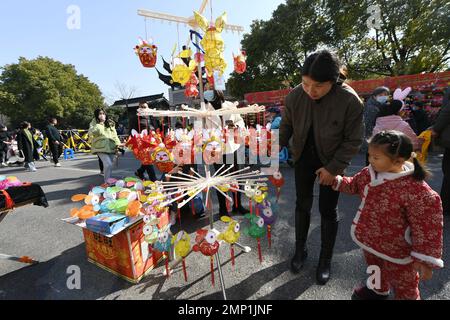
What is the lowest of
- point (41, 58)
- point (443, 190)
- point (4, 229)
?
point (4, 229)

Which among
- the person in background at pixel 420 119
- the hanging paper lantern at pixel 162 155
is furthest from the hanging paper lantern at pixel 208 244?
the person in background at pixel 420 119

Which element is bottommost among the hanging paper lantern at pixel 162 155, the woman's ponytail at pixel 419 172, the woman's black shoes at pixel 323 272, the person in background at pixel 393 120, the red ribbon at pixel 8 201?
the woman's black shoes at pixel 323 272

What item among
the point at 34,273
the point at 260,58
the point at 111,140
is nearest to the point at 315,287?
the point at 34,273

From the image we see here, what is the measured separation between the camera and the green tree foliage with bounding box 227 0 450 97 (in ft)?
34.9

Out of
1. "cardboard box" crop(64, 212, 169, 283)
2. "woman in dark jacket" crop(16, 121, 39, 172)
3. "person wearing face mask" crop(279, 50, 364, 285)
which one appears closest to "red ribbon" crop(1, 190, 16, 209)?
"cardboard box" crop(64, 212, 169, 283)

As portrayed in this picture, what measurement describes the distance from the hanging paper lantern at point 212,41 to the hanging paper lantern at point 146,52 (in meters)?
0.39

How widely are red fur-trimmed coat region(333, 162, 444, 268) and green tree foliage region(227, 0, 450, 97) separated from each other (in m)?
9.37

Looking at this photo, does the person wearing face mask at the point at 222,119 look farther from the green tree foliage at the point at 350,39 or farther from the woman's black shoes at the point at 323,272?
the green tree foliage at the point at 350,39

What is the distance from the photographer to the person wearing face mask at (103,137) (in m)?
3.91

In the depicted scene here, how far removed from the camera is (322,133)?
1.48 metres

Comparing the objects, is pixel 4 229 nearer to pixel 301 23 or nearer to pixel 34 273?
pixel 34 273

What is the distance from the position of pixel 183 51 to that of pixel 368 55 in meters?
15.5
